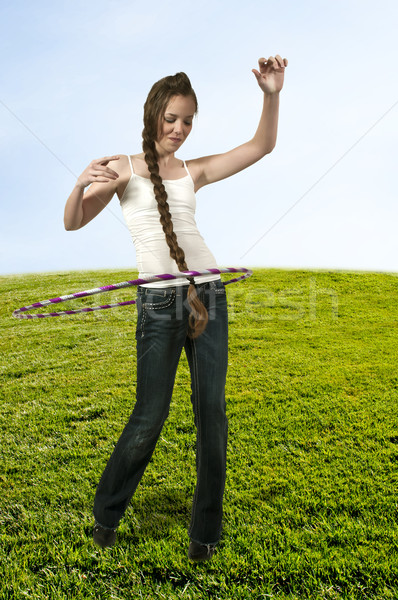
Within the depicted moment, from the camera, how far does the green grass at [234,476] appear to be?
264cm

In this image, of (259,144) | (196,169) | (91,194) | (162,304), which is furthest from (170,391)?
(259,144)

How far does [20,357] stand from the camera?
8039mm

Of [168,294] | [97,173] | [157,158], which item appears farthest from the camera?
[157,158]

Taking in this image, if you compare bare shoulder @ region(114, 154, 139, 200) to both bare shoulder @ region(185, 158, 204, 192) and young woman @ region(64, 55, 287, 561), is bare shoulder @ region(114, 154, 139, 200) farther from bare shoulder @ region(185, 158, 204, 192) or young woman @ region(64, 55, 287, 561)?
bare shoulder @ region(185, 158, 204, 192)

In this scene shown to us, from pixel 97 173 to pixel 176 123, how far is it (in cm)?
53

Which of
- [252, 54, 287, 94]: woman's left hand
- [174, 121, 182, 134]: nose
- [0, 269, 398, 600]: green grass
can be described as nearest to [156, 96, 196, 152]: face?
[174, 121, 182, 134]: nose

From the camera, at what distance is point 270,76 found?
2723 mm

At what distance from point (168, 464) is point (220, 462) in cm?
140

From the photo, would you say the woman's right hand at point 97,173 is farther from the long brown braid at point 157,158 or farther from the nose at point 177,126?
the nose at point 177,126

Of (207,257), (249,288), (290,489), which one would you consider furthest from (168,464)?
(249,288)

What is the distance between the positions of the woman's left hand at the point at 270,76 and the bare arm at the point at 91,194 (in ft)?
3.30

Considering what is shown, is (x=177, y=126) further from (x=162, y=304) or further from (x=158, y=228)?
(x=162, y=304)

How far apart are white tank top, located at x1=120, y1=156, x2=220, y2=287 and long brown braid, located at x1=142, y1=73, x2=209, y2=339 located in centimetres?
6

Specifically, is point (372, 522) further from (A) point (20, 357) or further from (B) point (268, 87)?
(A) point (20, 357)
